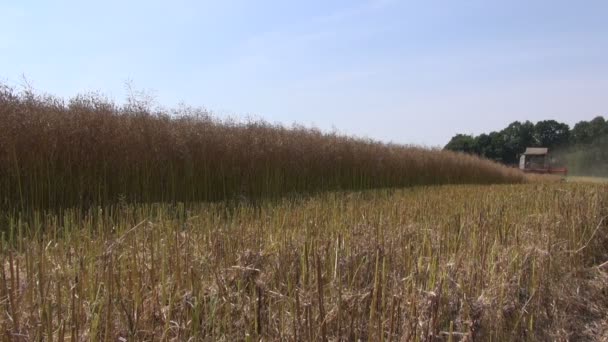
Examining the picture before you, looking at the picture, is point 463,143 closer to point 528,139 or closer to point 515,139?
point 515,139

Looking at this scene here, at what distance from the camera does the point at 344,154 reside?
31.8 feet

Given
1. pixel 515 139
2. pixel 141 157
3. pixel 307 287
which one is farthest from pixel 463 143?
pixel 307 287

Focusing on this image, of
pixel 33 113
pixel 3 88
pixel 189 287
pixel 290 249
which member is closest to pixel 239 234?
pixel 290 249

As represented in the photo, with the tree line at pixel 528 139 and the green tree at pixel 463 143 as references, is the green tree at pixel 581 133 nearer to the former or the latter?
the tree line at pixel 528 139

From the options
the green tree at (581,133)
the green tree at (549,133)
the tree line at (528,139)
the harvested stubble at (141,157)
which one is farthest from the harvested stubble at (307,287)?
the green tree at (549,133)

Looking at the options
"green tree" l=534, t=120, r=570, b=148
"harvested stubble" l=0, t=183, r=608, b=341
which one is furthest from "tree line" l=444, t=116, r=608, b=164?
"harvested stubble" l=0, t=183, r=608, b=341

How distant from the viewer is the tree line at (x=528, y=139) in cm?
4288

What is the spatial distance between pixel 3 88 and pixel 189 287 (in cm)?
469

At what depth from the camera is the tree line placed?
42875 millimetres

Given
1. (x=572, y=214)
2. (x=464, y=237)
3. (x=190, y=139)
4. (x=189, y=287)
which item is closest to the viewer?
(x=189, y=287)

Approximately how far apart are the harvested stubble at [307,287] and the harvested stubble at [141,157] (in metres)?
2.41

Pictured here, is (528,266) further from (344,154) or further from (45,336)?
(344,154)

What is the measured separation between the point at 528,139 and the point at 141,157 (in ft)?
166

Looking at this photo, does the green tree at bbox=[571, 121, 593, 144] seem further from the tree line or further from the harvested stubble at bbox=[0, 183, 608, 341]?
the harvested stubble at bbox=[0, 183, 608, 341]
